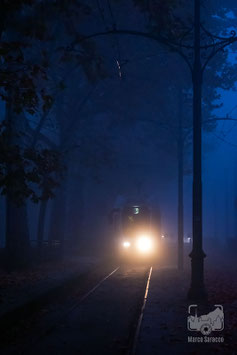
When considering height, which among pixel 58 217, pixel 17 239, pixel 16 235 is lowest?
pixel 17 239

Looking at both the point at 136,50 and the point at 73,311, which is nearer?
the point at 73,311

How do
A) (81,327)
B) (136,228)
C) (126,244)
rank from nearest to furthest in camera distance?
(81,327) → (126,244) → (136,228)

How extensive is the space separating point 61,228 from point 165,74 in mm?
11933

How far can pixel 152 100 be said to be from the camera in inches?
1313

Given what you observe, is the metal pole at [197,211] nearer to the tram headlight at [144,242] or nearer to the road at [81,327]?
the road at [81,327]

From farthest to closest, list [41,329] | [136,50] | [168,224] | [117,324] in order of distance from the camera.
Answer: [168,224] < [136,50] < [117,324] < [41,329]

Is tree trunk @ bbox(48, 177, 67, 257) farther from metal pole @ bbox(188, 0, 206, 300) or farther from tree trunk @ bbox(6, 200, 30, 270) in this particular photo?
metal pole @ bbox(188, 0, 206, 300)

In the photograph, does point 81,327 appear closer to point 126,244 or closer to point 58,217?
point 58,217

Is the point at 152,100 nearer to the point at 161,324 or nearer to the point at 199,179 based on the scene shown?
the point at 199,179

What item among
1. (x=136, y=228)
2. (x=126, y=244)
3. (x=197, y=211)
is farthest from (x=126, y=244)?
(x=197, y=211)

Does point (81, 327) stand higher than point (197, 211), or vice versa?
point (197, 211)

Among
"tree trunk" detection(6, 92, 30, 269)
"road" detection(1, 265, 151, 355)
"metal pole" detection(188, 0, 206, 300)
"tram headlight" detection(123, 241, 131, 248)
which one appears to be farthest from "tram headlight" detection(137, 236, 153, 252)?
"metal pole" detection(188, 0, 206, 300)

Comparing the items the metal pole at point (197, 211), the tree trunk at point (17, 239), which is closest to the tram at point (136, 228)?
the tree trunk at point (17, 239)

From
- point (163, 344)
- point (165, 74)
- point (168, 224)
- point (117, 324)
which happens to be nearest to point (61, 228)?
point (165, 74)
